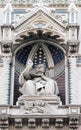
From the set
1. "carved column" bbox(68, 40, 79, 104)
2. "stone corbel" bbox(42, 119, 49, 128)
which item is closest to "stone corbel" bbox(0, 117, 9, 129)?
"stone corbel" bbox(42, 119, 49, 128)

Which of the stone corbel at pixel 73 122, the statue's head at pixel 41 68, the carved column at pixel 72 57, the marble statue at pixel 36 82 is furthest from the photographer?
the statue's head at pixel 41 68

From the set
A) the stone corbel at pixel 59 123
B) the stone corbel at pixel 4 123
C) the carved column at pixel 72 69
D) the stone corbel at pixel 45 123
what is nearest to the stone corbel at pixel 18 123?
the stone corbel at pixel 4 123

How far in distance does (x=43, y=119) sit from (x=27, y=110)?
71 cm

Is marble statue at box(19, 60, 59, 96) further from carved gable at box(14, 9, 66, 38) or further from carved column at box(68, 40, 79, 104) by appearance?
carved gable at box(14, 9, 66, 38)

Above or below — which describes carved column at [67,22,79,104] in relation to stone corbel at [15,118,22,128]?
above

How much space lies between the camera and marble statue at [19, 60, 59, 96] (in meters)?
21.4

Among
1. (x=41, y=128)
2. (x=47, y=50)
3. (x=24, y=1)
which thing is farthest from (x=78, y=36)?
(x=41, y=128)

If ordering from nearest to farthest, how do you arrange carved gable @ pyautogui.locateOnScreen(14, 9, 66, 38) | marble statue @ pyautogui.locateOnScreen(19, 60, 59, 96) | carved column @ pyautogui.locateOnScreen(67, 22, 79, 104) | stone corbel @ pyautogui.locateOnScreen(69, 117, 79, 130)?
stone corbel @ pyautogui.locateOnScreen(69, 117, 79, 130)
marble statue @ pyautogui.locateOnScreen(19, 60, 59, 96)
carved column @ pyautogui.locateOnScreen(67, 22, 79, 104)
carved gable @ pyautogui.locateOnScreen(14, 9, 66, 38)

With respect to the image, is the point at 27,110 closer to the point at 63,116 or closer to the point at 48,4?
the point at 63,116

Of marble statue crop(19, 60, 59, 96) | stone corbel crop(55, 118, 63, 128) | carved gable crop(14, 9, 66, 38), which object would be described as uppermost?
carved gable crop(14, 9, 66, 38)

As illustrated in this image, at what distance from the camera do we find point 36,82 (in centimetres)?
2192

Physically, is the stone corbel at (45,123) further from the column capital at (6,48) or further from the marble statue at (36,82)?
the column capital at (6,48)

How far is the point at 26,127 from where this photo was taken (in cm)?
2017

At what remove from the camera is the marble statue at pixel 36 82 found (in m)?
Answer: 21.4
